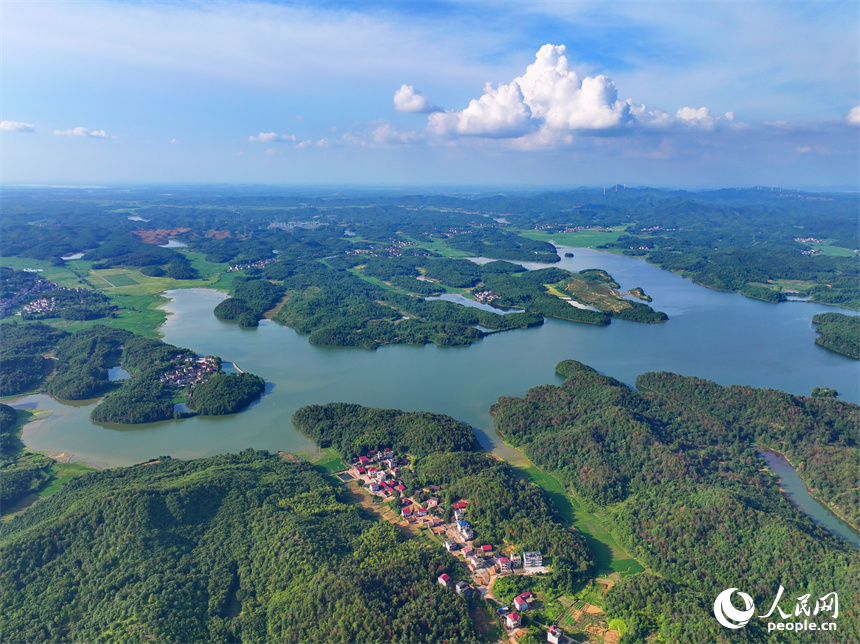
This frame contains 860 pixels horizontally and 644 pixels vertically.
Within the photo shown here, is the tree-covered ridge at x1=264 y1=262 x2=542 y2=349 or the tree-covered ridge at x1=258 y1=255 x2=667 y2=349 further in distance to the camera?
the tree-covered ridge at x1=258 y1=255 x2=667 y2=349

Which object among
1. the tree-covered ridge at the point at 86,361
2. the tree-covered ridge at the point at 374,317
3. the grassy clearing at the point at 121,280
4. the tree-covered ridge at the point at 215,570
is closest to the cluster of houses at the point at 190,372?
the tree-covered ridge at the point at 86,361

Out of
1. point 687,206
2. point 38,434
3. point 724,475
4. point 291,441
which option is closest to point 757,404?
point 724,475

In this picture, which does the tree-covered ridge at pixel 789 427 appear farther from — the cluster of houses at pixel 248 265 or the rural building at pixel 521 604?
the cluster of houses at pixel 248 265

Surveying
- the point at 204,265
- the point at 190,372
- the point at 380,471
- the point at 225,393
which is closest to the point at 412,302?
the point at 190,372

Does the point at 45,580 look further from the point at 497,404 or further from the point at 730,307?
the point at 730,307

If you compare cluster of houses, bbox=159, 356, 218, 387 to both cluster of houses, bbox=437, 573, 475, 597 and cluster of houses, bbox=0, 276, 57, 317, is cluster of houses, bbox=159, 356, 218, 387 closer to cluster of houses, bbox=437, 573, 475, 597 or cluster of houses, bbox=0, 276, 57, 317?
cluster of houses, bbox=437, 573, 475, 597

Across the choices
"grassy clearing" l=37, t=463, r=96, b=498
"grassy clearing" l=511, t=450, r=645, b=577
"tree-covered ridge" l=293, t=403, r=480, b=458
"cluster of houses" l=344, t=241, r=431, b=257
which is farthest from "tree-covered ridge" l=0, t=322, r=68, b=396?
"cluster of houses" l=344, t=241, r=431, b=257

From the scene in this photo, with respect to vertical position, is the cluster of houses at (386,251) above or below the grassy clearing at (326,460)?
above
